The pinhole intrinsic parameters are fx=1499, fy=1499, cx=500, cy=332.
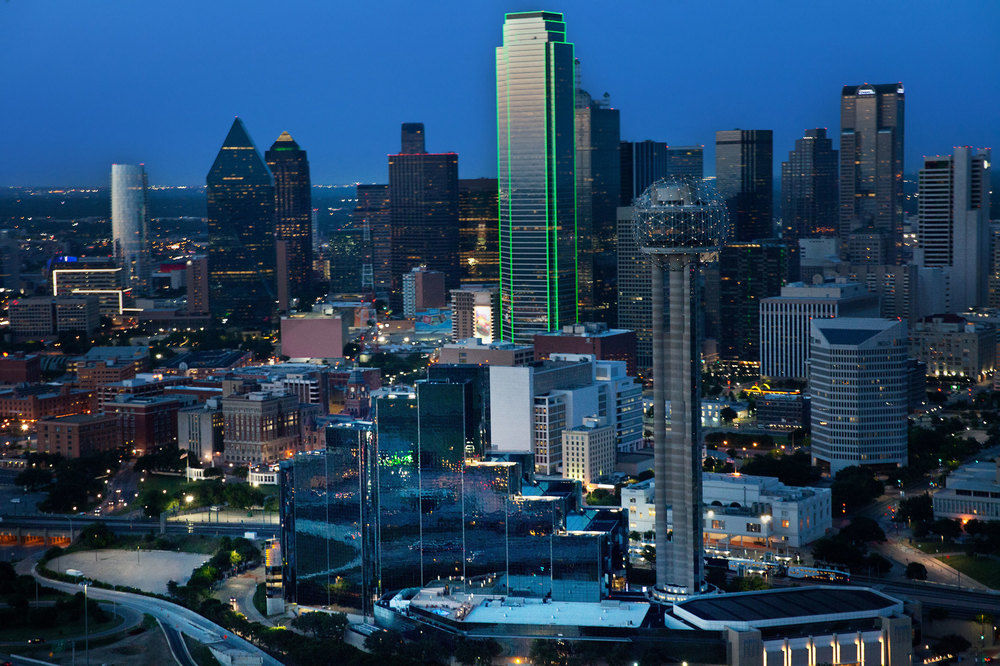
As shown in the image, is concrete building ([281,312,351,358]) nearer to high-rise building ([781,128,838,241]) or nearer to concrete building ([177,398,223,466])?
concrete building ([177,398,223,466])

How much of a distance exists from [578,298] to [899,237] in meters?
37.6

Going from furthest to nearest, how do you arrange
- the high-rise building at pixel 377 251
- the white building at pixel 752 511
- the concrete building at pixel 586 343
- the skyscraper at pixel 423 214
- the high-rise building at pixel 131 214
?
1. the high-rise building at pixel 131 214
2. the high-rise building at pixel 377 251
3. the skyscraper at pixel 423 214
4. the concrete building at pixel 586 343
5. the white building at pixel 752 511

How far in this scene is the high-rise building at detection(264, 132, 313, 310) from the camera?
95.5 m

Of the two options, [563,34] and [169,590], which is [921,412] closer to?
[563,34]

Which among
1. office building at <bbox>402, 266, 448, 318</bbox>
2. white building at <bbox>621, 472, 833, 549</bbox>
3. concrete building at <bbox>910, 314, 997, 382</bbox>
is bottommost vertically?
white building at <bbox>621, 472, 833, 549</bbox>

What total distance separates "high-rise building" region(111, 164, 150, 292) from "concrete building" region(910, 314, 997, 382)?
5738 centimetres

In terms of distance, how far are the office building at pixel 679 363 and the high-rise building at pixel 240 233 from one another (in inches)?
2291

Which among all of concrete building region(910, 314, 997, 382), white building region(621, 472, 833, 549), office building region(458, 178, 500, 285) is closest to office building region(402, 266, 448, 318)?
office building region(458, 178, 500, 285)

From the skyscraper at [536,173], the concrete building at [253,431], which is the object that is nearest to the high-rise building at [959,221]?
the skyscraper at [536,173]

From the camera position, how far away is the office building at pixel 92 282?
286 ft

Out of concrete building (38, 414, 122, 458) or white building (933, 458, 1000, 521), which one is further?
concrete building (38, 414, 122, 458)

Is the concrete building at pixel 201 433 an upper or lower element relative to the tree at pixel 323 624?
upper

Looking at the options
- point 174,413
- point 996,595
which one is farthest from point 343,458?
point 174,413

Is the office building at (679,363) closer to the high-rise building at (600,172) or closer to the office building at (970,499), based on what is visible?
the office building at (970,499)
